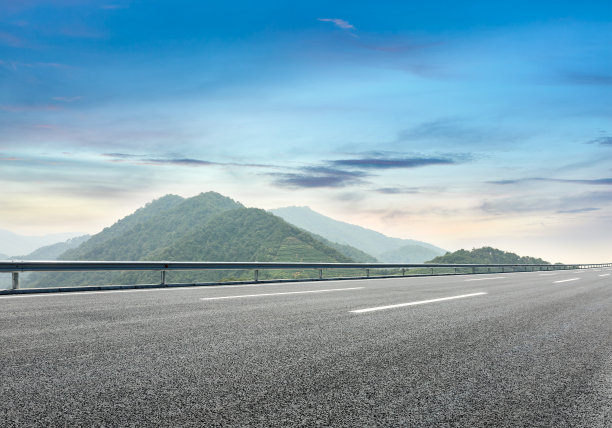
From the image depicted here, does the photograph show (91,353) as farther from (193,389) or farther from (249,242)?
(249,242)

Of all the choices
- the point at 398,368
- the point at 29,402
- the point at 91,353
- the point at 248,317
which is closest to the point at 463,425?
the point at 398,368

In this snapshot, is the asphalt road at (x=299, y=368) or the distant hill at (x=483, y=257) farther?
the distant hill at (x=483, y=257)

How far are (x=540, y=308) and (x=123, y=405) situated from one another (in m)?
8.67

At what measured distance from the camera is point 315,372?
4098 millimetres

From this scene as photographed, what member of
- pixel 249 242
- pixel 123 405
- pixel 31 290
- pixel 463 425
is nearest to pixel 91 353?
pixel 123 405

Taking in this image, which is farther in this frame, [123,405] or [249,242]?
[249,242]

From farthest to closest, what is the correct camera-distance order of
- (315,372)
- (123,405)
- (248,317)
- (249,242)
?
(249,242)
(248,317)
(315,372)
(123,405)

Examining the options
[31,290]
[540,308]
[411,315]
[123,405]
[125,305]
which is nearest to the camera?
[123,405]

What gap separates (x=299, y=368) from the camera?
13.8 ft

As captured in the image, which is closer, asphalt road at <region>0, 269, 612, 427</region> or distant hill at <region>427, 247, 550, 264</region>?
asphalt road at <region>0, 269, 612, 427</region>

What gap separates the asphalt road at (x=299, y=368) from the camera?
10.2ft

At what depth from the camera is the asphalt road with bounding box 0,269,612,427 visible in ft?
10.2

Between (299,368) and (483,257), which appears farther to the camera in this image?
(483,257)

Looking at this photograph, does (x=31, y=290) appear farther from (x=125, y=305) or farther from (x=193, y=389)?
(x=193, y=389)
